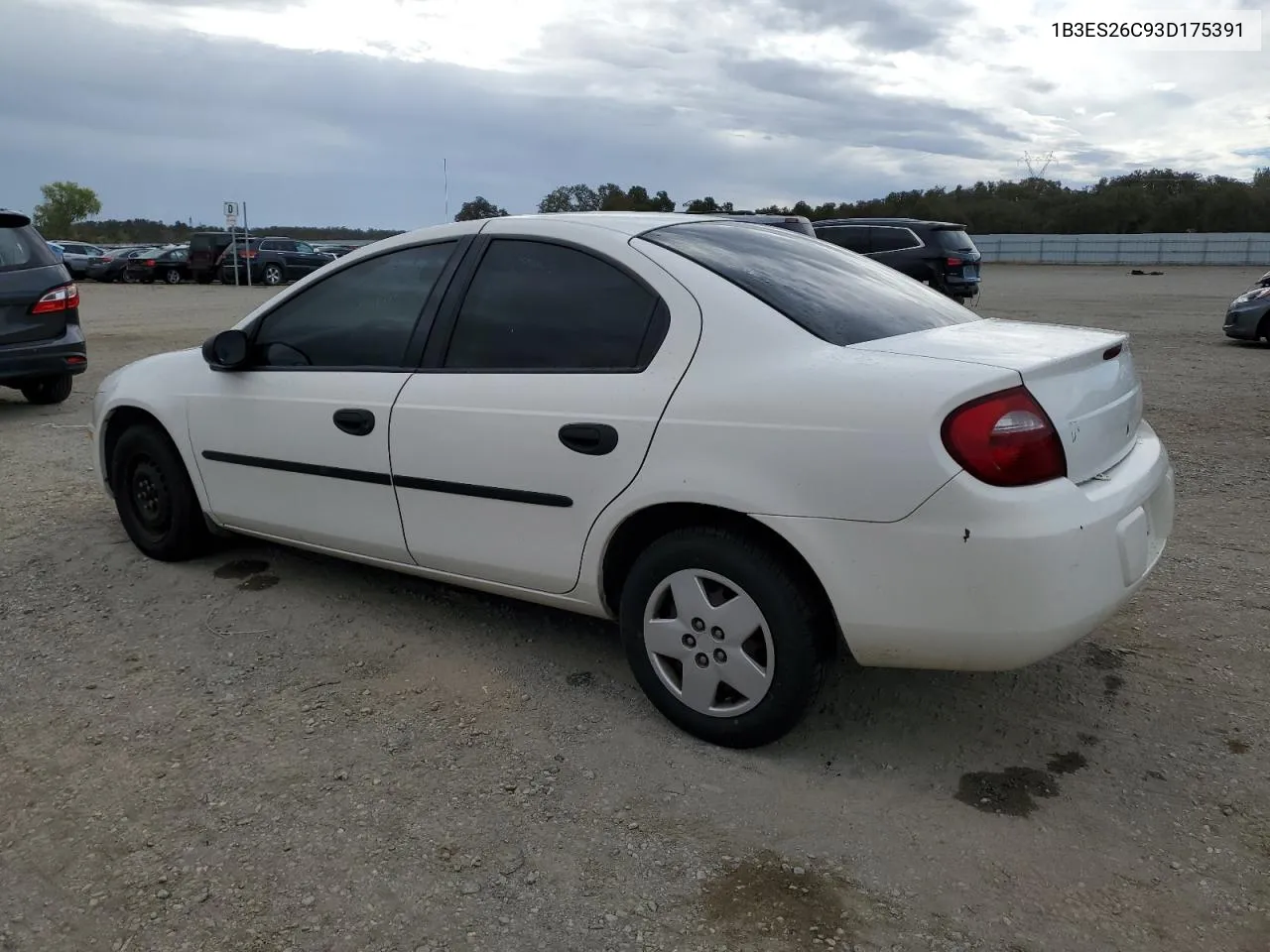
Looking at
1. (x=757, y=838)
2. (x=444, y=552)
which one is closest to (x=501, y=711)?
(x=444, y=552)

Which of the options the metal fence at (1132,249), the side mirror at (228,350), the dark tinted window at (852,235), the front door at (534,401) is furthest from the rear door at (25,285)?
the metal fence at (1132,249)

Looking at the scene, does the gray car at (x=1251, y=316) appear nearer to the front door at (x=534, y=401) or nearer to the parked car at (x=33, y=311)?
the front door at (x=534, y=401)

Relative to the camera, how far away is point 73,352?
29.2ft

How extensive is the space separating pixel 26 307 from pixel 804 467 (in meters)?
8.09

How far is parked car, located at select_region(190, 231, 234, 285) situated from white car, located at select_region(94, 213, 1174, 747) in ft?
114

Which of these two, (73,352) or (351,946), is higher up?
(73,352)

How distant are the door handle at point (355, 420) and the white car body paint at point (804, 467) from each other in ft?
0.13

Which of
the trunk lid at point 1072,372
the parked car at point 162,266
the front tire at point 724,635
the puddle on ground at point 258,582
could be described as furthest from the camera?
the parked car at point 162,266

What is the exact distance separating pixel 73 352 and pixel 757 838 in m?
8.32

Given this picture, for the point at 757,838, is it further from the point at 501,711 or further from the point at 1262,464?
the point at 1262,464

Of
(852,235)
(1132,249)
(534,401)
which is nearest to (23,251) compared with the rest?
(534,401)

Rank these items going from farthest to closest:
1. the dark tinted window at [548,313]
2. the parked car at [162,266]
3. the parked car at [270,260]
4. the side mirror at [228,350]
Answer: the parked car at [162,266]
the parked car at [270,260]
the side mirror at [228,350]
the dark tinted window at [548,313]

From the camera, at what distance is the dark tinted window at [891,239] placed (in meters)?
17.4

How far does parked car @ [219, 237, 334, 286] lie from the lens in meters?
35.0
